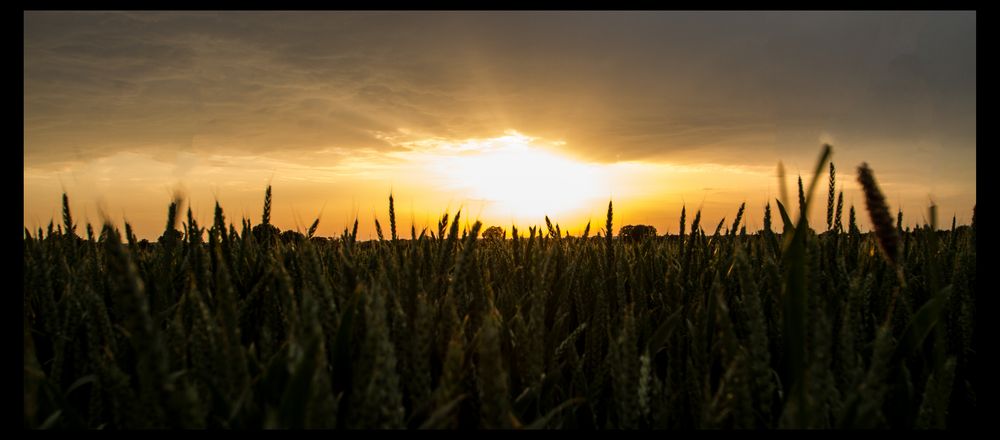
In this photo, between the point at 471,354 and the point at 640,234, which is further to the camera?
the point at 640,234

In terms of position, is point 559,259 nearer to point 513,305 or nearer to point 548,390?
point 513,305

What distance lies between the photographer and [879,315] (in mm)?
2107

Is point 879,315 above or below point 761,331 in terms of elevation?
below

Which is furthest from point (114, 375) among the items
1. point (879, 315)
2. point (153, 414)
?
point (879, 315)

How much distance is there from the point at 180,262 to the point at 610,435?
232cm

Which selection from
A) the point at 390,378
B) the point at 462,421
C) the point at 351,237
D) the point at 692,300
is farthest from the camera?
the point at 351,237

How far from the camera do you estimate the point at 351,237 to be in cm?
338

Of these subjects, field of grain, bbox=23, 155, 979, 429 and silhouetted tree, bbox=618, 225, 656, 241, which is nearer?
field of grain, bbox=23, 155, 979, 429

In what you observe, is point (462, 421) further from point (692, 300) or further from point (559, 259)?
point (559, 259)

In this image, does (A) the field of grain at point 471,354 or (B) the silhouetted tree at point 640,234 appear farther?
(B) the silhouetted tree at point 640,234

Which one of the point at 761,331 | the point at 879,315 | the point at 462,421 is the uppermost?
the point at 761,331

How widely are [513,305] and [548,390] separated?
0.67 metres

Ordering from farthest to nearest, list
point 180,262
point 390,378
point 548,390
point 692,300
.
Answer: point 180,262, point 692,300, point 548,390, point 390,378

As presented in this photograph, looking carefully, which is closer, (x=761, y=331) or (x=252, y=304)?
(x=761, y=331)
